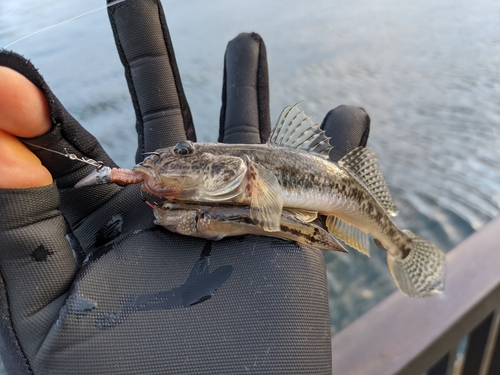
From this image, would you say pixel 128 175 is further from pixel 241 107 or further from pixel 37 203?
pixel 241 107

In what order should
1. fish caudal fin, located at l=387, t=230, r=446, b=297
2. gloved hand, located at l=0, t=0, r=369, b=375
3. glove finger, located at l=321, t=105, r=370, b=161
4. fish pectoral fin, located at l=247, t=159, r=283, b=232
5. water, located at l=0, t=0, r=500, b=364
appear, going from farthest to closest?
water, located at l=0, t=0, r=500, b=364
glove finger, located at l=321, t=105, r=370, b=161
fish caudal fin, located at l=387, t=230, r=446, b=297
fish pectoral fin, located at l=247, t=159, r=283, b=232
gloved hand, located at l=0, t=0, r=369, b=375

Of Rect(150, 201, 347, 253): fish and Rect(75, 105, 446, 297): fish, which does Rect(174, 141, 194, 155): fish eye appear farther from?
Rect(150, 201, 347, 253): fish

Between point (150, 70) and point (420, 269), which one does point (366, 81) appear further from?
point (150, 70)

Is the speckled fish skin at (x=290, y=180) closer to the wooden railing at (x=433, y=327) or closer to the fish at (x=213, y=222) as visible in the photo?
the fish at (x=213, y=222)

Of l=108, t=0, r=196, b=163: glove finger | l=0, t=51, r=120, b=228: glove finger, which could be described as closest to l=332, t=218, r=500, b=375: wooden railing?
l=0, t=51, r=120, b=228: glove finger

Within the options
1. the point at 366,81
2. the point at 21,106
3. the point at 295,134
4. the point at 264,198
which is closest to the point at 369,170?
the point at 295,134

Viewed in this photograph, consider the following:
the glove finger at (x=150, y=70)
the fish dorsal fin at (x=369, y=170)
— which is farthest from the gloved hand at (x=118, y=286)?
the fish dorsal fin at (x=369, y=170)
